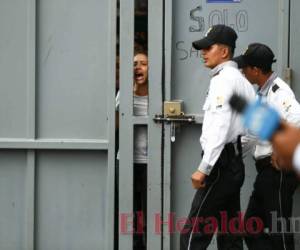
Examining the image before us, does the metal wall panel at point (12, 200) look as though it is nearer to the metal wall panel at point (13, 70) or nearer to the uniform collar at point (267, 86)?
the metal wall panel at point (13, 70)

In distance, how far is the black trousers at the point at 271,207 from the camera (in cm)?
433

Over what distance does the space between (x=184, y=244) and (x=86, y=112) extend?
1.32 meters

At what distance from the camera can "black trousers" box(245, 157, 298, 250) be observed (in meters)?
4.33

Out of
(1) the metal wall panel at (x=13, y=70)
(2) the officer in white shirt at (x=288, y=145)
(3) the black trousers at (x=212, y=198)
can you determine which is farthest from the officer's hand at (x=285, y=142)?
(1) the metal wall panel at (x=13, y=70)

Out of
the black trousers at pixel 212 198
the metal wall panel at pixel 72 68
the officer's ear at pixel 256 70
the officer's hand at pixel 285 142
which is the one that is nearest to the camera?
the officer's hand at pixel 285 142

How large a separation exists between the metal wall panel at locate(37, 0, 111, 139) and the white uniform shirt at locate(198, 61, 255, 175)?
105 cm

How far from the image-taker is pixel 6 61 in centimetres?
491

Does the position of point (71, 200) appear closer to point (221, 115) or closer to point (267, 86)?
point (221, 115)

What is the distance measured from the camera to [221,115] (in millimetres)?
4020

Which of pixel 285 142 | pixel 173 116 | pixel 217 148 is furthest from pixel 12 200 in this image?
pixel 285 142

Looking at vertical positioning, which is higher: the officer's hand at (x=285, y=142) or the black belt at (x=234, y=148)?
the officer's hand at (x=285, y=142)

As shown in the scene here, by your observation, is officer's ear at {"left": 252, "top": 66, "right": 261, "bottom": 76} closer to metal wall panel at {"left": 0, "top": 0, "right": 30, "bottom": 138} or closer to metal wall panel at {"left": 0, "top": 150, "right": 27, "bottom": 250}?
metal wall panel at {"left": 0, "top": 0, "right": 30, "bottom": 138}

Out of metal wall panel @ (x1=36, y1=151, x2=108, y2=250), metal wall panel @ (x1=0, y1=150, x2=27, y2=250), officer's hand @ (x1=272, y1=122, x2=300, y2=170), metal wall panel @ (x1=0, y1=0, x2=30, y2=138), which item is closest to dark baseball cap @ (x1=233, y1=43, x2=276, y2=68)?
metal wall panel @ (x1=36, y1=151, x2=108, y2=250)

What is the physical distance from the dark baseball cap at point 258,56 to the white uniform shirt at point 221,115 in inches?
7.1
